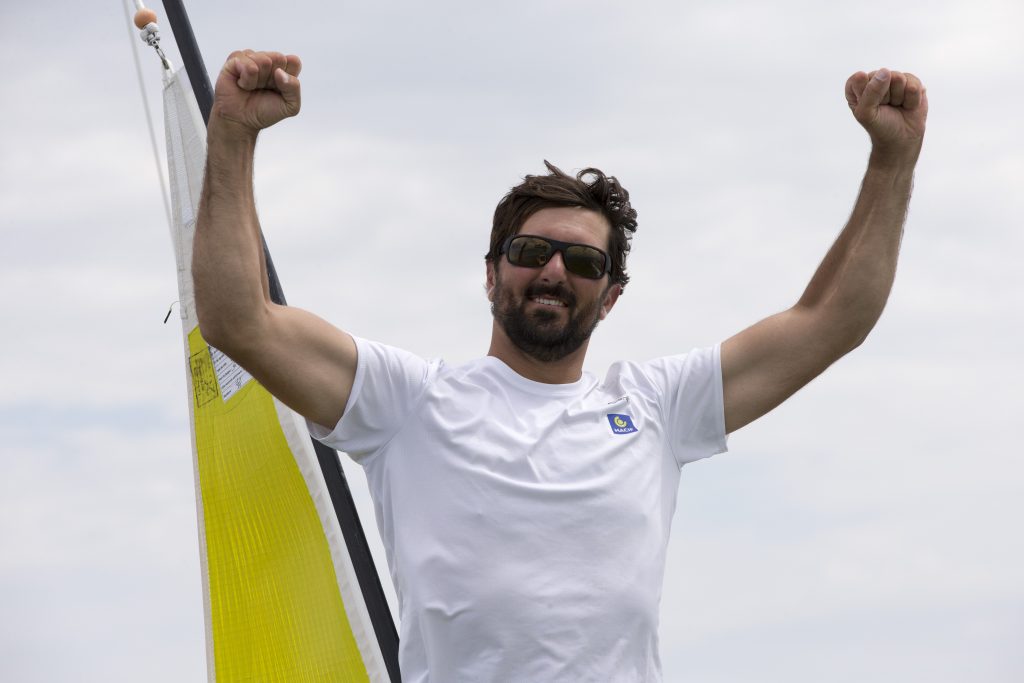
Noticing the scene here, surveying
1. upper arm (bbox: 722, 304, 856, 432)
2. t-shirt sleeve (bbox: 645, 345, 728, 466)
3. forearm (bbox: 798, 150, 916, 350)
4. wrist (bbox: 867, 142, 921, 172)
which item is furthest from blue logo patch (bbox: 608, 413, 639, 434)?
wrist (bbox: 867, 142, 921, 172)

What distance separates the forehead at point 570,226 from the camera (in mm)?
3949

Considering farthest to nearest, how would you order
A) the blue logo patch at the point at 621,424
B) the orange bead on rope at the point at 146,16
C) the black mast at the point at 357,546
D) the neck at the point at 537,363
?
the orange bead on rope at the point at 146,16, the black mast at the point at 357,546, the neck at the point at 537,363, the blue logo patch at the point at 621,424

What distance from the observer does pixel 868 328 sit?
4.02 m

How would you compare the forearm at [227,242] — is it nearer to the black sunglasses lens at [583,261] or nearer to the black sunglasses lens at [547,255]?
the black sunglasses lens at [547,255]

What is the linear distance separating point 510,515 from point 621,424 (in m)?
0.52

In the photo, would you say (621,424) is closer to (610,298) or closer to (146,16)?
(610,298)

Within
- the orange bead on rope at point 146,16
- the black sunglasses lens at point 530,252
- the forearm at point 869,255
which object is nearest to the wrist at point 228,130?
the black sunglasses lens at point 530,252

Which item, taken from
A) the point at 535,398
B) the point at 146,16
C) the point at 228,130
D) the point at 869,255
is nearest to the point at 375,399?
the point at 535,398

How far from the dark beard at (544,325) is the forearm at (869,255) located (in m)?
0.75

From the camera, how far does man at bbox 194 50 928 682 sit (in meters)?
3.34

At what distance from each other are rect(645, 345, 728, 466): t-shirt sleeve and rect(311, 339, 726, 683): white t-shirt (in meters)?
0.09

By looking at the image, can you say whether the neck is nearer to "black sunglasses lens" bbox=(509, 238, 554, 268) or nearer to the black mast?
"black sunglasses lens" bbox=(509, 238, 554, 268)

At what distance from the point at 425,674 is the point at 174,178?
11.8 feet

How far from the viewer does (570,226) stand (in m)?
3.97
